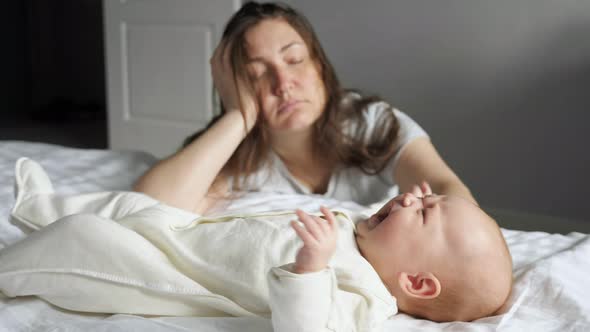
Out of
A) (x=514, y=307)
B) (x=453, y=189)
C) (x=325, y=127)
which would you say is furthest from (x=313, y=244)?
(x=325, y=127)

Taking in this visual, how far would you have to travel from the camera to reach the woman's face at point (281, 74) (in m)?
1.58

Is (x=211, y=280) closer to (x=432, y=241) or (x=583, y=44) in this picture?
(x=432, y=241)

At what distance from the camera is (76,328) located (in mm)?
864

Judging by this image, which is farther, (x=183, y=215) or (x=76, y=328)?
(x=183, y=215)

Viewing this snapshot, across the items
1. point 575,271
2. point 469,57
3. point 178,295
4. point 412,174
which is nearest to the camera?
point 178,295

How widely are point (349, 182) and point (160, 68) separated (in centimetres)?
193

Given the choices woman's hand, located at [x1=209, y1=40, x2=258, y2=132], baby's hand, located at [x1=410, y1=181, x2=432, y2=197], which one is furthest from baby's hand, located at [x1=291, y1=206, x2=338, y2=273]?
woman's hand, located at [x1=209, y1=40, x2=258, y2=132]

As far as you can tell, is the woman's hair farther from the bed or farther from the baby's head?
the baby's head

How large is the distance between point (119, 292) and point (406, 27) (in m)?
2.07

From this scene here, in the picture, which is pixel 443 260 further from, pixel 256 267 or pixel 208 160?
pixel 208 160

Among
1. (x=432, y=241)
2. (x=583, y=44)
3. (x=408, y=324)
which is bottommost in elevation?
(x=408, y=324)

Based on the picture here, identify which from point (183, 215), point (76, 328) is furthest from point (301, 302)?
point (183, 215)

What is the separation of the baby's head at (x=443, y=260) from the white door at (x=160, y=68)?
86.2 inches

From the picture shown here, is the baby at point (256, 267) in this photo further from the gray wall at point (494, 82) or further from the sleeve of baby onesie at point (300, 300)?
the gray wall at point (494, 82)
